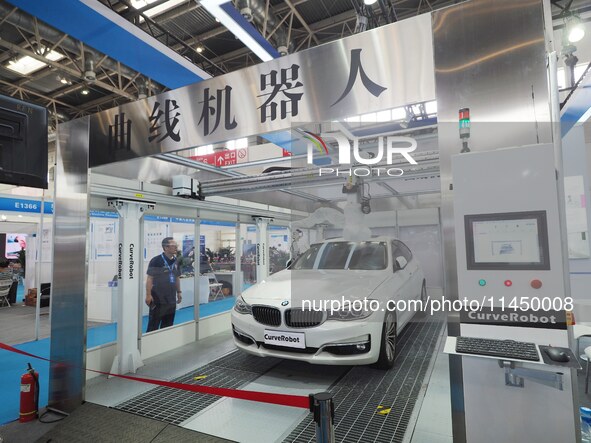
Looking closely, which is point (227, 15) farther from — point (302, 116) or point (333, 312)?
point (333, 312)

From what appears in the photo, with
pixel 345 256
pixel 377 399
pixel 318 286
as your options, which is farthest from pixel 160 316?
pixel 377 399

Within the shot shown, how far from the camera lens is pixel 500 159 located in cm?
185

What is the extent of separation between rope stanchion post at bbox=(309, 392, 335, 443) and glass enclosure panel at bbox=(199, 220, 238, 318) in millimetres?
4602

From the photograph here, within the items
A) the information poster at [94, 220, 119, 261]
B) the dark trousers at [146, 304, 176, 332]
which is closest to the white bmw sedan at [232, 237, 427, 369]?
the dark trousers at [146, 304, 176, 332]

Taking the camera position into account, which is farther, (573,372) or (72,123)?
(72,123)

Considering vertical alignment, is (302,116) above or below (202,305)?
above

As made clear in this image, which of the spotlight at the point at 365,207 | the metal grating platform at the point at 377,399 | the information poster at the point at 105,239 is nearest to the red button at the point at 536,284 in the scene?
the metal grating platform at the point at 377,399

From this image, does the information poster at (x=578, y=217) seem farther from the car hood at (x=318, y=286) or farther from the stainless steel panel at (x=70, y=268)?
the stainless steel panel at (x=70, y=268)

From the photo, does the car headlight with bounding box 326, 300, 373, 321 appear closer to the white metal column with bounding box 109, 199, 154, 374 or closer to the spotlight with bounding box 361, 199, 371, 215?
the spotlight with bounding box 361, 199, 371, 215

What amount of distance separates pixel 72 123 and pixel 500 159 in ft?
13.2

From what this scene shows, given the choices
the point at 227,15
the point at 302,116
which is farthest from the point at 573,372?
the point at 227,15

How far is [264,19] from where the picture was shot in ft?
21.4

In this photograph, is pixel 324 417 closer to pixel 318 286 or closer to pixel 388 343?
pixel 318 286

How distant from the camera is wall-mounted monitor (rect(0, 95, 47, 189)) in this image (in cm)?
293
